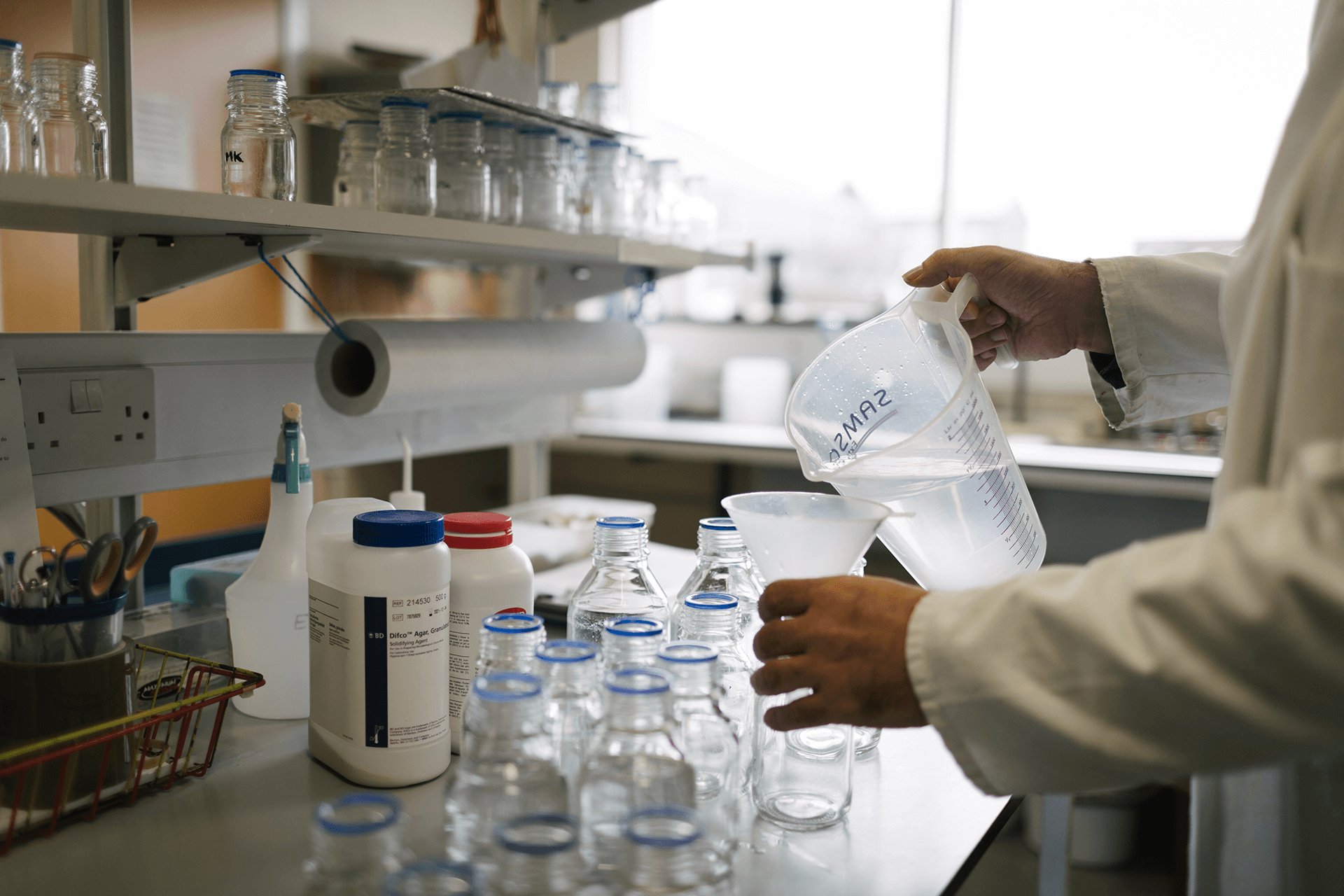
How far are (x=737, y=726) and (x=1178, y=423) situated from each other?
262 cm

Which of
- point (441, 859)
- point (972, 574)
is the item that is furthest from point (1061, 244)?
point (441, 859)

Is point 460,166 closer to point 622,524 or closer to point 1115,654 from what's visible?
point 622,524

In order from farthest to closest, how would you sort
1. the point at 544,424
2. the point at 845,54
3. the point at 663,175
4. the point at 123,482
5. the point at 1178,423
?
the point at 845,54
the point at 1178,423
the point at 544,424
the point at 663,175
the point at 123,482

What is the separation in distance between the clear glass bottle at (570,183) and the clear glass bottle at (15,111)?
2.50ft

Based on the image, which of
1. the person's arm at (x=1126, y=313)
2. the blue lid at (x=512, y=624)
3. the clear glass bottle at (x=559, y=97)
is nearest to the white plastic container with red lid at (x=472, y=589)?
the blue lid at (x=512, y=624)

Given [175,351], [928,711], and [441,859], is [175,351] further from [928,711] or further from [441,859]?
[928,711]

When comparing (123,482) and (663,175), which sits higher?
(663,175)

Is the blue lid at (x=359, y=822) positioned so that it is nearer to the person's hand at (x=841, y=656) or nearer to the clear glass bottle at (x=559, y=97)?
the person's hand at (x=841, y=656)

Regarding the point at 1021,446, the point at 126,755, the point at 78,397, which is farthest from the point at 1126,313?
the point at 1021,446

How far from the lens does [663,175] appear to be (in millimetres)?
1900

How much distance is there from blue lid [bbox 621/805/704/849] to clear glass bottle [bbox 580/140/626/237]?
120 centimetres

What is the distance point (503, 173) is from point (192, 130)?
1.59ft

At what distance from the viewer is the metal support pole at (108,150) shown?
124 centimetres

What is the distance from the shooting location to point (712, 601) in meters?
0.87
